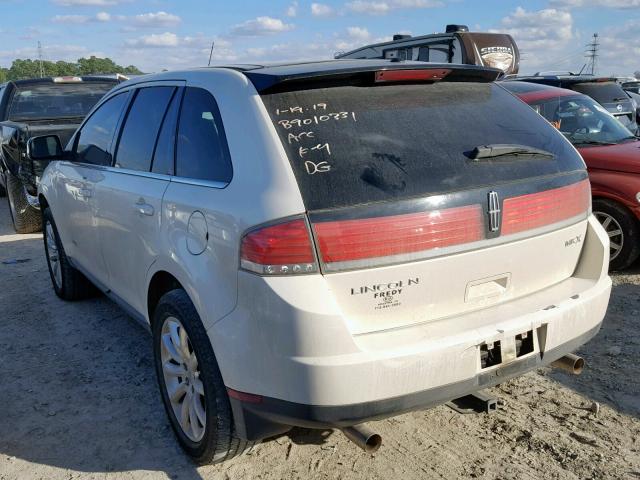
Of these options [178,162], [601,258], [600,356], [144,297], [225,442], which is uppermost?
[178,162]

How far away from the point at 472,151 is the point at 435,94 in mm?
376

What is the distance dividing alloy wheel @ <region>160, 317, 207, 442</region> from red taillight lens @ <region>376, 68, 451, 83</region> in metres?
1.41

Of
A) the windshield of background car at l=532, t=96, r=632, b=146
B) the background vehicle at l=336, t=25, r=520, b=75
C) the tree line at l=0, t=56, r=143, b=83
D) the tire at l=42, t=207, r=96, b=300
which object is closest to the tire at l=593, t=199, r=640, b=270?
the windshield of background car at l=532, t=96, r=632, b=146

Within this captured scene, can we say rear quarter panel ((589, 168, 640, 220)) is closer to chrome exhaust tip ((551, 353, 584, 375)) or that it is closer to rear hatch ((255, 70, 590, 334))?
rear hatch ((255, 70, 590, 334))

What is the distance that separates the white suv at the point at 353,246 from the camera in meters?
2.39

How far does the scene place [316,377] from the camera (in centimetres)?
234

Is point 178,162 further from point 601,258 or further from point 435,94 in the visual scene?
point 601,258

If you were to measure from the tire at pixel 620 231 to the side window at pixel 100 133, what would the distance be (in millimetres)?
4091

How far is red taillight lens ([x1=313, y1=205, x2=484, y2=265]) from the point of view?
7.86 ft

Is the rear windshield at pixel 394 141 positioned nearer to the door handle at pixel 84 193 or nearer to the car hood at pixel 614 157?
the door handle at pixel 84 193

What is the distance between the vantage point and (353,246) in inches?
94.7

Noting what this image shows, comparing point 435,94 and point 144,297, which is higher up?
point 435,94

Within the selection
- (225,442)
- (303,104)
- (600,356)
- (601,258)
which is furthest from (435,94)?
(600,356)

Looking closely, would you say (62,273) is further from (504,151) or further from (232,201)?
(504,151)
